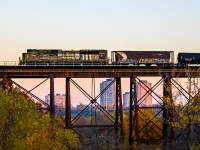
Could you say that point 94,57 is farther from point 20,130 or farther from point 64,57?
point 20,130

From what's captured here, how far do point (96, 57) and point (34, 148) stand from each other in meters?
20.8

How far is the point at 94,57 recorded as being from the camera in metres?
60.6

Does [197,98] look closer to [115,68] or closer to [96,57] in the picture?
[115,68]

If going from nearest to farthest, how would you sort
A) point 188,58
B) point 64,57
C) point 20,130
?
point 20,130 → point 64,57 → point 188,58

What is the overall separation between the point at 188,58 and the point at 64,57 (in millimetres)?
14776

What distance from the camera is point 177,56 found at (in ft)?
204

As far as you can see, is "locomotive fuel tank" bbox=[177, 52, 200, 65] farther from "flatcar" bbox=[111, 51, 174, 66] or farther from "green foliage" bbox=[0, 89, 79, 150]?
"green foliage" bbox=[0, 89, 79, 150]

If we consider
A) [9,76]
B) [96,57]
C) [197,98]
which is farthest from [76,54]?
[197,98]

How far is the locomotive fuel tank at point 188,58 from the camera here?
2426 inches

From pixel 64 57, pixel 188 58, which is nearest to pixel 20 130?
pixel 64 57

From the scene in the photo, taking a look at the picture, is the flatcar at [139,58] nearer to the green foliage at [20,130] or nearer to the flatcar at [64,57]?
the flatcar at [64,57]

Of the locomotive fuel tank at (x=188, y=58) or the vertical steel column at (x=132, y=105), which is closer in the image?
the vertical steel column at (x=132, y=105)

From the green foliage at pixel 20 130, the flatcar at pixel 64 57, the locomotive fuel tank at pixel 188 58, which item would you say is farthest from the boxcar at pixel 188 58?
the green foliage at pixel 20 130

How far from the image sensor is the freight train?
59428 mm
